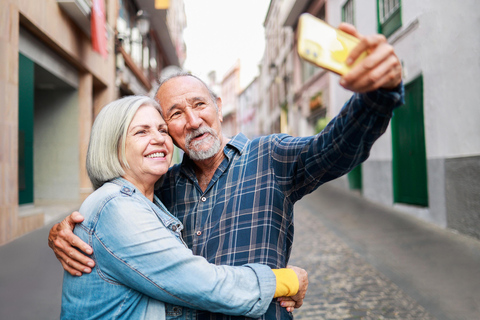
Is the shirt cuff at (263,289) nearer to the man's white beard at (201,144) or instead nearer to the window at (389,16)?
the man's white beard at (201,144)

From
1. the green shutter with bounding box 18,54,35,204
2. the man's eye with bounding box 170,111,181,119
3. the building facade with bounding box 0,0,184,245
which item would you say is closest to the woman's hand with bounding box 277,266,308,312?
the man's eye with bounding box 170,111,181,119

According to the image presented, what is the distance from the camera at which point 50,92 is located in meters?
9.02

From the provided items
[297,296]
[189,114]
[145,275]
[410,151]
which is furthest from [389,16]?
[145,275]

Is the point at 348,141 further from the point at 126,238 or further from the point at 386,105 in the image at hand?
the point at 126,238

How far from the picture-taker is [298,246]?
5977 millimetres

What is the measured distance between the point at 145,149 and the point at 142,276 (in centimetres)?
58

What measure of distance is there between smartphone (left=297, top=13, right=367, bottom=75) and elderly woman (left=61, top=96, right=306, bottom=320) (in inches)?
30.9

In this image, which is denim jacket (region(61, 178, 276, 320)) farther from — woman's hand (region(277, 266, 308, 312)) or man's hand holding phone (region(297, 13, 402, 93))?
man's hand holding phone (region(297, 13, 402, 93))

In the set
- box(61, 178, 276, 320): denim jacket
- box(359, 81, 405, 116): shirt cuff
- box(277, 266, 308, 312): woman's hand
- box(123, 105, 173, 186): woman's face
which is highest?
box(359, 81, 405, 116): shirt cuff

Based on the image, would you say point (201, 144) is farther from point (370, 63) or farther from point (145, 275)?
point (370, 63)

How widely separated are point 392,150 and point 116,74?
7962mm

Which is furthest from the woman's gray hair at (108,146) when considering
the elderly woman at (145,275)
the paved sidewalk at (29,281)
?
the paved sidewalk at (29,281)

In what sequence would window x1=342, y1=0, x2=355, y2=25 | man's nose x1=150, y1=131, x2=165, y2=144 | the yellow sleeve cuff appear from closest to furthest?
1. the yellow sleeve cuff
2. man's nose x1=150, y1=131, x2=165, y2=144
3. window x1=342, y1=0, x2=355, y2=25

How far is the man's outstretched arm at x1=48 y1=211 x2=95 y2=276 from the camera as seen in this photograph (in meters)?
1.42
